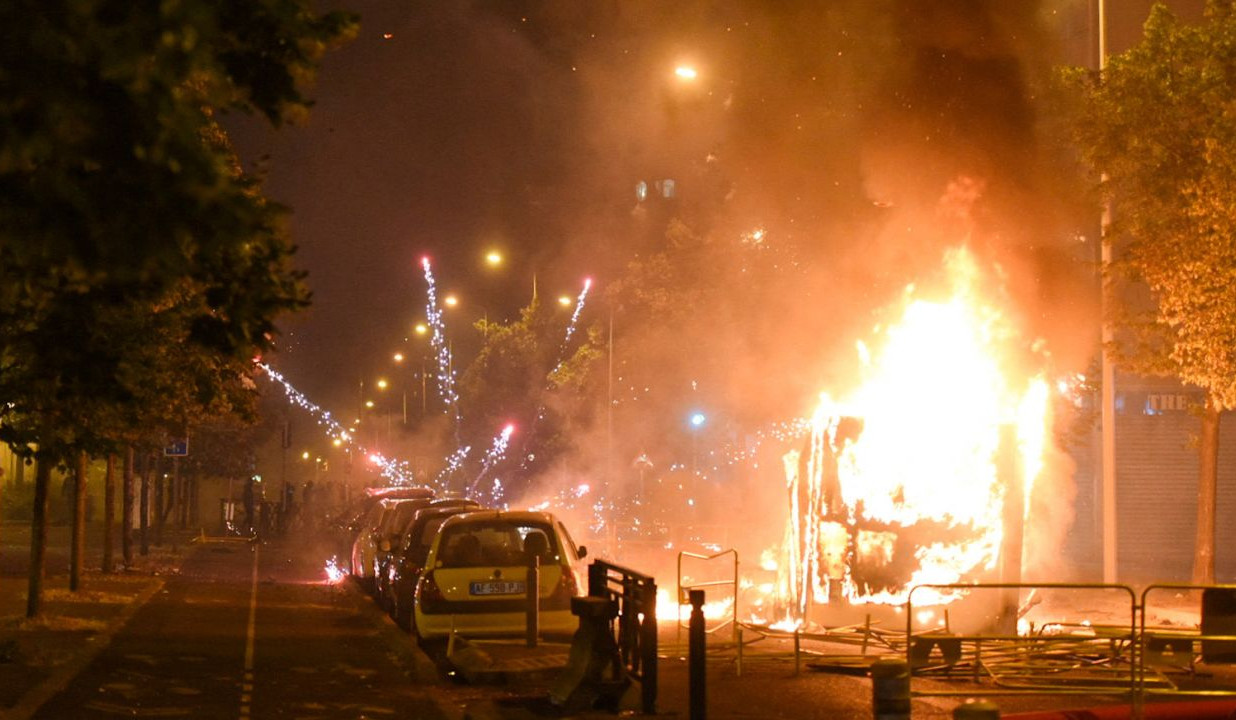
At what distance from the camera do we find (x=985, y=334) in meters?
16.8

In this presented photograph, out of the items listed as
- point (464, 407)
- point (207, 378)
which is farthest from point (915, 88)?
point (464, 407)

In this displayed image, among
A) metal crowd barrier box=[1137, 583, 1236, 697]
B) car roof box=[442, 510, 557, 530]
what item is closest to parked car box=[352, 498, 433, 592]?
car roof box=[442, 510, 557, 530]

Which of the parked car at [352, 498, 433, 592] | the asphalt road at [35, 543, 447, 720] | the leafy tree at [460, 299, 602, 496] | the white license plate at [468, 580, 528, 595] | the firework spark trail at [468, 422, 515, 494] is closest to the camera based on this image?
the asphalt road at [35, 543, 447, 720]

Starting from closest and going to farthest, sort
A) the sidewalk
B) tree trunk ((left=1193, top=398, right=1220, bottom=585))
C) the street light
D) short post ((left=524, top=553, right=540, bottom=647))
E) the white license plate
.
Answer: the sidewalk → short post ((left=524, top=553, right=540, bottom=647)) → the white license plate → tree trunk ((left=1193, top=398, right=1220, bottom=585)) → the street light

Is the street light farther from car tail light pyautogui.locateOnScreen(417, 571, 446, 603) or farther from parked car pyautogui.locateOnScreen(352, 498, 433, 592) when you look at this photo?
car tail light pyautogui.locateOnScreen(417, 571, 446, 603)

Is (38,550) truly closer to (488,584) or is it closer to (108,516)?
(488,584)

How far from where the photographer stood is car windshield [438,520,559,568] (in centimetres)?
1350

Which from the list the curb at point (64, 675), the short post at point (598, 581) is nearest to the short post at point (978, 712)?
the short post at point (598, 581)

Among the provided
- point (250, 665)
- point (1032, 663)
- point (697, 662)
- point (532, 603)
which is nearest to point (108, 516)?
point (250, 665)

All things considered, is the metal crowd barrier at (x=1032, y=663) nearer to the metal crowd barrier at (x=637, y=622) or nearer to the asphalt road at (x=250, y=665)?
the metal crowd barrier at (x=637, y=622)

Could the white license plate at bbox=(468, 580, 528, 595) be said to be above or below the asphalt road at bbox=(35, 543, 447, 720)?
above

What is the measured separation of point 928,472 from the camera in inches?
617

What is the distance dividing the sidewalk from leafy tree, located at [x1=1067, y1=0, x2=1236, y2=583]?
13657 millimetres

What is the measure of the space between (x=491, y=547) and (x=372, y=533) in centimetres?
717
